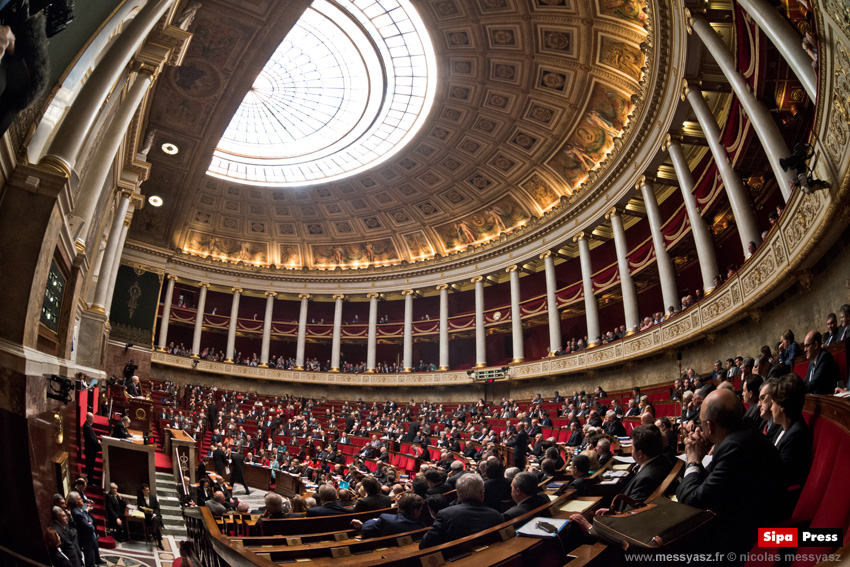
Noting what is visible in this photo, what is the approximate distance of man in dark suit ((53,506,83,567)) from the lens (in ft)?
16.2

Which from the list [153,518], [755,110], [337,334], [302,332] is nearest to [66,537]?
[153,518]

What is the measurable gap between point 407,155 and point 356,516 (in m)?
22.5

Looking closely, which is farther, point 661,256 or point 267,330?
point 267,330

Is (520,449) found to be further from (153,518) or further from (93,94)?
(93,94)

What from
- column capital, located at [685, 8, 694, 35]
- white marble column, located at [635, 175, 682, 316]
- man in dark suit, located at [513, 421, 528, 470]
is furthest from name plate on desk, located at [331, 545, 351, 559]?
column capital, located at [685, 8, 694, 35]

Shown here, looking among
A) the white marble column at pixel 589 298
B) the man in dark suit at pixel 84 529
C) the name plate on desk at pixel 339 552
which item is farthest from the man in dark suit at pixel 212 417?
the name plate on desk at pixel 339 552

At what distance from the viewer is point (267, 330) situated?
30906 millimetres

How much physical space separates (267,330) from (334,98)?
15491mm

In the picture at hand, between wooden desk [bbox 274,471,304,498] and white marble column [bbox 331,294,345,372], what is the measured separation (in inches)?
616

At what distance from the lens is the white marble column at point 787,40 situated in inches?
305

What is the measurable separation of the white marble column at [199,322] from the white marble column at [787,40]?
96.0 feet

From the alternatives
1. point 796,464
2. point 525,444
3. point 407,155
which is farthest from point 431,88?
point 796,464

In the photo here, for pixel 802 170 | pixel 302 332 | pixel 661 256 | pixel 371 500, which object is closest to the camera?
pixel 371 500

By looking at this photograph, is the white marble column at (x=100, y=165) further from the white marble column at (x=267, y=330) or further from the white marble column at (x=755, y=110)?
the white marble column at (x=267, y=330)
